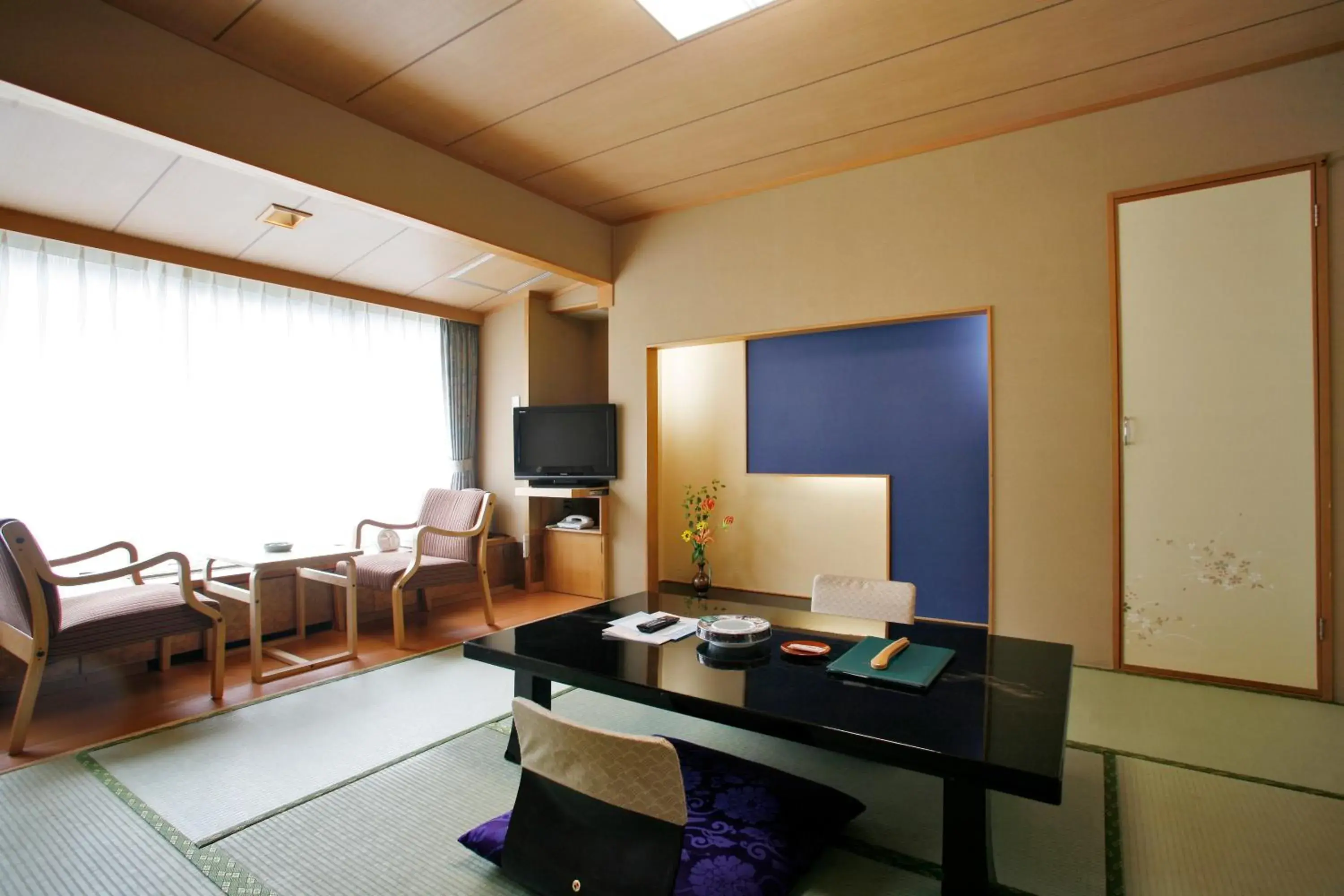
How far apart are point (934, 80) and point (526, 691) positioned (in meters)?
3.12

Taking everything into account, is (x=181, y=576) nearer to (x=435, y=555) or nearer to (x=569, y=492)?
(x=435, y=555)

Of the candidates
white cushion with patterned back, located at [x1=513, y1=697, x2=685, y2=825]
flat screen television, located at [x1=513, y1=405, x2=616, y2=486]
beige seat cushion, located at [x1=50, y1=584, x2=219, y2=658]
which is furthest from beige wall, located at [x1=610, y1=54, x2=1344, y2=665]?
beige seat cushion, located at [x1=50, y1=584, x2=219, y2=658]

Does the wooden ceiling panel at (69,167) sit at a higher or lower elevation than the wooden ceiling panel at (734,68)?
lower

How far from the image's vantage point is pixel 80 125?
8.92 feet

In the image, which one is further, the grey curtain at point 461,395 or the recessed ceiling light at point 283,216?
the grey curtain at point 461,395

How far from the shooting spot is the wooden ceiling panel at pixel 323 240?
3744mm

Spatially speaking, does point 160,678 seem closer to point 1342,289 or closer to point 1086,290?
point 1086,290

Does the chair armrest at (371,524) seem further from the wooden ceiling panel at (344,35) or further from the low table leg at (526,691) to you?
the wooden ceiling panel at (344,35)

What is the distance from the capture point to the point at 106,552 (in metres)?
3.37

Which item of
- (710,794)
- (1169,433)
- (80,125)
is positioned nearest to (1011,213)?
(1169,433)

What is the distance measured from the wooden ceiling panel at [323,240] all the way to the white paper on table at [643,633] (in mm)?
2626

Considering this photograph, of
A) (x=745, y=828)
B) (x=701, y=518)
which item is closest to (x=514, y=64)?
(x=745, y=828)

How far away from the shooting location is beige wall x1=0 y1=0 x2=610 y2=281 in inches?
87.4

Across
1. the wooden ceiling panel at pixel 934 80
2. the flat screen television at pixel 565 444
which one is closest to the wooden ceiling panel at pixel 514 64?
the wooden ceiling panel at pixel 934 80
